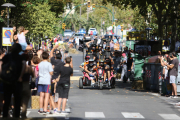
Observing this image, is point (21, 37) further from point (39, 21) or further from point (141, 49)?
point (39, 21)

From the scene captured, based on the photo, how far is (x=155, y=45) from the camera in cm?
3672

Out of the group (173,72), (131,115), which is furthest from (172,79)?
(131,115)

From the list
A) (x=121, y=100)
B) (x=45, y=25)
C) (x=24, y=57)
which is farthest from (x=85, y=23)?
(x=24, y=57)

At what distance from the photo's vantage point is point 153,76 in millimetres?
20422

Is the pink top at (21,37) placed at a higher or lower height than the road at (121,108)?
higher

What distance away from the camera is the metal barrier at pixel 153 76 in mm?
19625

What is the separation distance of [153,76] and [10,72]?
40.0ft

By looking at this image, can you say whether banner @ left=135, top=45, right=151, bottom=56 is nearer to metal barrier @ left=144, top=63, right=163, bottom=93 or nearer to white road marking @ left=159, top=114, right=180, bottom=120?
metal barrier @ left=144, top=63, right=163, bottom=93

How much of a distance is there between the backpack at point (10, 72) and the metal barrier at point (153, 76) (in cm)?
1123

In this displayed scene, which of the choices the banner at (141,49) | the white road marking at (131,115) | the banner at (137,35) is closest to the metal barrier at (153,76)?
the white road marking at (131,115)

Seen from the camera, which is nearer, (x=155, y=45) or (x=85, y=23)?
(x=155, y=45)

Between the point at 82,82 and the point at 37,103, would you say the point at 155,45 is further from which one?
the point at 37,103

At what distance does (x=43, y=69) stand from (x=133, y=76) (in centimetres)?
1481

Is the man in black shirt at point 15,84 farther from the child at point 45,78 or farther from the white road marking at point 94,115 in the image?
the white road marking at point 94,115
